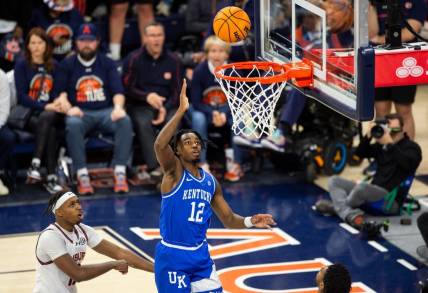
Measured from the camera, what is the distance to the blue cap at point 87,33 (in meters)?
12.5

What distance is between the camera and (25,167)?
13227 millimetres

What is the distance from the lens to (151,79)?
1287 cm

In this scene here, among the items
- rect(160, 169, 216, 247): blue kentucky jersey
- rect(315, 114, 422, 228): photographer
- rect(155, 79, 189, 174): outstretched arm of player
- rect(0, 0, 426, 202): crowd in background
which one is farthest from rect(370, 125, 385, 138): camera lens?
rect(155, 79, 189, 174): outstretched arm of player

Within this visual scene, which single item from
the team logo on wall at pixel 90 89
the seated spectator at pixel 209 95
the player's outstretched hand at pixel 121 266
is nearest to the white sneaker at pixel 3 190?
the team logo on wall at pixel 90 89

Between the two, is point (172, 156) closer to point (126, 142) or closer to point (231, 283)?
point (231, 283)

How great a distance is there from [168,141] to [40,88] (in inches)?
202

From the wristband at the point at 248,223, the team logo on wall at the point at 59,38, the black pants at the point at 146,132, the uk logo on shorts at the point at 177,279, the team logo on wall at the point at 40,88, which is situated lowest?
the black pants at the point at 146,132

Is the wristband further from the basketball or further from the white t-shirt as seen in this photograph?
the basketball

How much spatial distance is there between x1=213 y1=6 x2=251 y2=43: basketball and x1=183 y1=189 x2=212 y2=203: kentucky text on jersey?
1.57m

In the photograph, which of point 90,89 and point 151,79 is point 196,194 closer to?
point 90,89

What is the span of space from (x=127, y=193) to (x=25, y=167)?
60.6 inches

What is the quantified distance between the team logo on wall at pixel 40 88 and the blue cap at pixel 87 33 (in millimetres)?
604

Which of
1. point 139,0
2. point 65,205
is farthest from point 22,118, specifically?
point 65,205

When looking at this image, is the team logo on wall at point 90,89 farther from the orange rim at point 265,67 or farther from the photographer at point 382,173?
the orange rim at point 265,67
